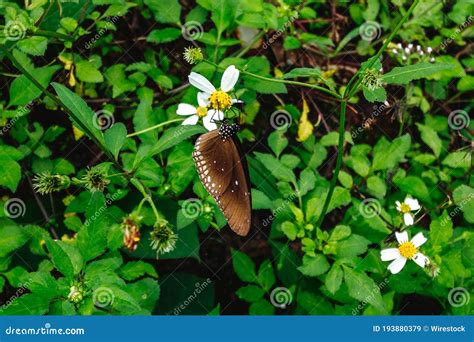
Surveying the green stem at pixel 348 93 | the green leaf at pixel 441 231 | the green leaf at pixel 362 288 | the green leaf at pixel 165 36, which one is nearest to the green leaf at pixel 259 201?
the green stem at pixel 348 93

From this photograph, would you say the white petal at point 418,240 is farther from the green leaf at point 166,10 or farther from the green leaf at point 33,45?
the green leaf at point 33,45

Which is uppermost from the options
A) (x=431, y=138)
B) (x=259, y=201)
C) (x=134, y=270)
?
(x=134, y=270)

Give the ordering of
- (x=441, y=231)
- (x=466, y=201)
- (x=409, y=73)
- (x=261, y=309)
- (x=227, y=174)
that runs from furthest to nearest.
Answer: (x=261, y=309) → (x=466, y=201) → (x=441, y=231) → (x=227, y=174) → (x=409, y=73)

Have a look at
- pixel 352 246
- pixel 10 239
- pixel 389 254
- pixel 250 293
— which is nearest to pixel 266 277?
pixel 250 293

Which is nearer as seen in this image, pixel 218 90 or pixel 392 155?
pixel 218 90

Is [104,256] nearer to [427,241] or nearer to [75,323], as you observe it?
[75,323]

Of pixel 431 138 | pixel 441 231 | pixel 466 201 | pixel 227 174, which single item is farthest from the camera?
pixel 431 138

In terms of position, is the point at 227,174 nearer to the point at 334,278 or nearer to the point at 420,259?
the point at 334,278
